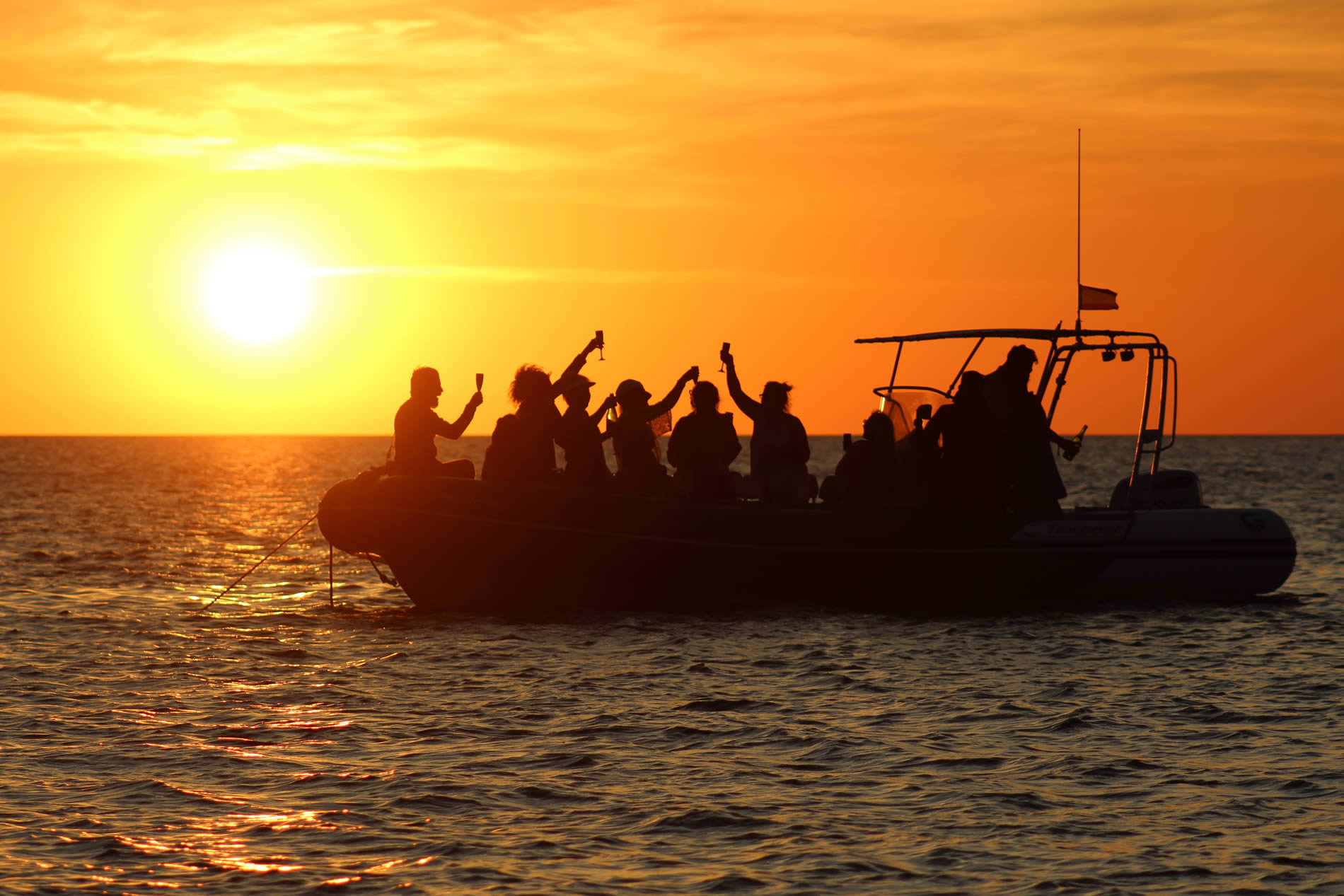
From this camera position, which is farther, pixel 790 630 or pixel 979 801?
pixel 790 630

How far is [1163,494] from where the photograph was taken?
14547 millimetres

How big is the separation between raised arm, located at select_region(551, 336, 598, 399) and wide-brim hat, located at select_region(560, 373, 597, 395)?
0.01m

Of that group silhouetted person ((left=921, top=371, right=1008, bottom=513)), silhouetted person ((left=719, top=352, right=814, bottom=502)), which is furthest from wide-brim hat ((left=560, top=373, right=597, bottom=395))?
silhouetted person ((left=921, top=371, right=1008, bottom=513))

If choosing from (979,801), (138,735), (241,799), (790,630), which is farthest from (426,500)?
(979,801)

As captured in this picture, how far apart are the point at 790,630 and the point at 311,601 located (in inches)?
240

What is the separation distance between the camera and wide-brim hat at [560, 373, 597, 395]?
1291 cm

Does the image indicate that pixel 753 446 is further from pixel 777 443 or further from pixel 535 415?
pixel 535 415

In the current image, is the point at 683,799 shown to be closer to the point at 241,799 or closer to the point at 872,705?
the point at 241,799

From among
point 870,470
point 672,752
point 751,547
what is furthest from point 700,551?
point 672,752

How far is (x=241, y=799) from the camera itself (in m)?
7.02

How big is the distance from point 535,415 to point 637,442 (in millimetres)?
902

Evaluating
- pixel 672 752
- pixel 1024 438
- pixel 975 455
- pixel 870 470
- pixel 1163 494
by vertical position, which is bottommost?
pixel 672 752

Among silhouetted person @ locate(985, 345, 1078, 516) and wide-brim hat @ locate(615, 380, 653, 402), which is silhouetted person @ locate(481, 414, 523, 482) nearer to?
wide-brim hat @ locate(615, 380, 653, 402)

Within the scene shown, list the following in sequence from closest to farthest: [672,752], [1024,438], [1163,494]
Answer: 1. [672,752]
2. [1024,438]
3. [1163,494]
